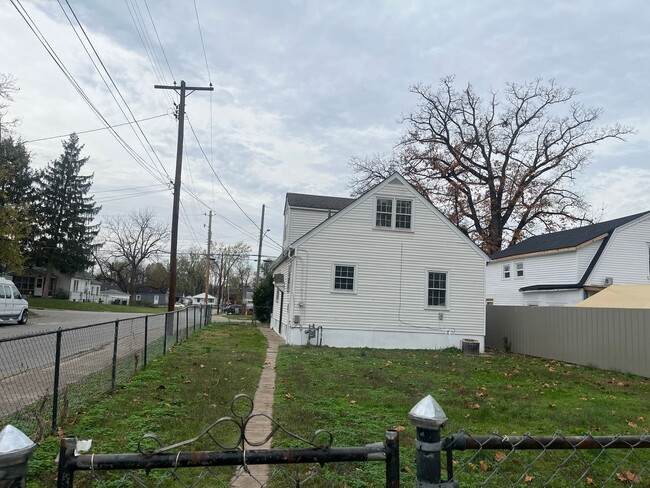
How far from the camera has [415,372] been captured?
482 inches

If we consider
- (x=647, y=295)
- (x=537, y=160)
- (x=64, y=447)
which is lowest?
(x=64, y=447)

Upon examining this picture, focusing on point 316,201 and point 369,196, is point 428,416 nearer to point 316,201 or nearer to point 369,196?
point 369,196

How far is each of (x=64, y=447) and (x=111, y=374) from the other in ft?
24.0

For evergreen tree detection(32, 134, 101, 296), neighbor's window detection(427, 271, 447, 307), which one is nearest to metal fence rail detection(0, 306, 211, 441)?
neighbor's window detection(427, 271, 447, 307)

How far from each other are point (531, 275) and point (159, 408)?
24087 mm

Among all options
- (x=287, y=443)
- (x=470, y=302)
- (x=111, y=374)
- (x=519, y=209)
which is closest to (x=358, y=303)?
(x=470, y=302)

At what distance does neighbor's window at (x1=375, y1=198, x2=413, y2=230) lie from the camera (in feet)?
62.6

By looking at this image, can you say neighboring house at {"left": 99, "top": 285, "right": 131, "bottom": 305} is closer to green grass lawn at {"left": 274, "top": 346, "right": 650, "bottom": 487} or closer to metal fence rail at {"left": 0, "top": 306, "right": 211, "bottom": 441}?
green grass lawn at {"left": 274, "top": 346, "right": 650, "bottom": 487}

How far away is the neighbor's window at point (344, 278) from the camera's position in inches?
733

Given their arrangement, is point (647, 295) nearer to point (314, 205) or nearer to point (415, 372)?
point (415, 372)

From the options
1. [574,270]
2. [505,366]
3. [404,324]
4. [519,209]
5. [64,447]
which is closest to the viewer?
[64,447]

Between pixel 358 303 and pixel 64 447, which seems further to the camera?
pixel 358 303

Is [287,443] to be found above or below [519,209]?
below

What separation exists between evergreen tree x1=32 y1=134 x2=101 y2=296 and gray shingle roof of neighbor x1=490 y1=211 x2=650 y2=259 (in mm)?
40666
